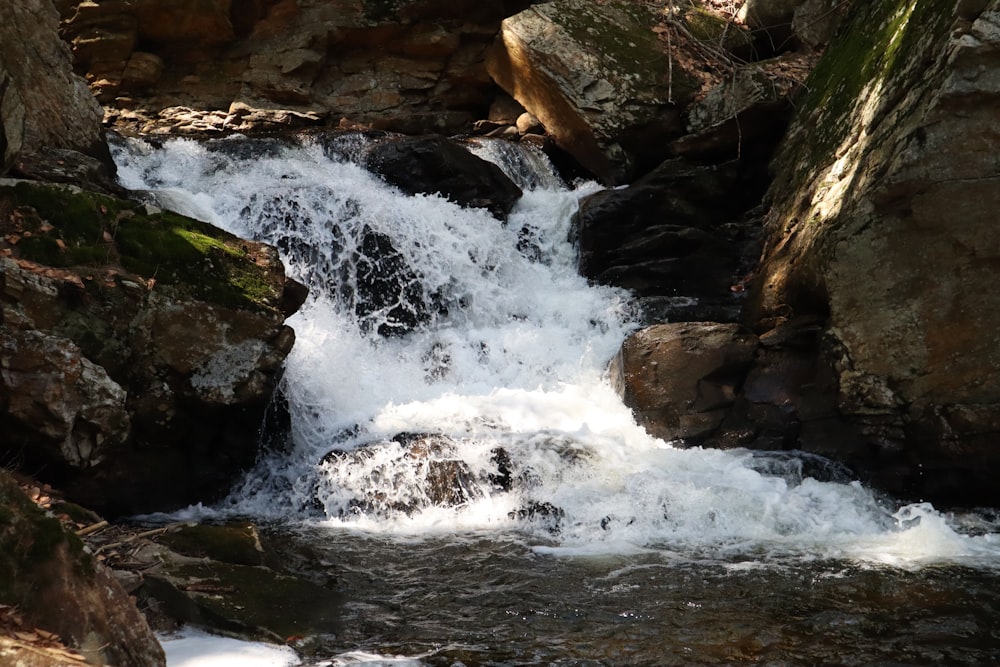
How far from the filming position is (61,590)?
9.84ft

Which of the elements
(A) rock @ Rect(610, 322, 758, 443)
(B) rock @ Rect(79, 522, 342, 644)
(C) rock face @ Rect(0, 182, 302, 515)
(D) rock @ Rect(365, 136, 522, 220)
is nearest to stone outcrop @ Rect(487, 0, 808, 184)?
(D) rock @ Rect(365, 136, 522, 220)

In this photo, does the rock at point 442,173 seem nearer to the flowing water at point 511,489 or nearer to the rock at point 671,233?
the flowing water at point 511,489

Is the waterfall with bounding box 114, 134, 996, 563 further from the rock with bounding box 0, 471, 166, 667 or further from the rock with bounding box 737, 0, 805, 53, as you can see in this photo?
the rock with bounding box 737, 0, 805, 53

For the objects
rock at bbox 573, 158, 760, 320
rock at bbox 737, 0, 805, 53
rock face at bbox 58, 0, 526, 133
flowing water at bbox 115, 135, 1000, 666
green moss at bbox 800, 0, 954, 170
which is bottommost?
flowing water at bbox 115, 135, 1000, 666

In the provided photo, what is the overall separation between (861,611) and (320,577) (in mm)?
3241

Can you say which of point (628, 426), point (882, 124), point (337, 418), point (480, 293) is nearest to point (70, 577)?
point (337, 418)

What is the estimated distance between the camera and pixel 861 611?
15.5 ft

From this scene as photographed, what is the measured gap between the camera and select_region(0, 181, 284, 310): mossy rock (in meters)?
6.66

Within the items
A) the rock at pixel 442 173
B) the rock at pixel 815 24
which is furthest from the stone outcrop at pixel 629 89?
the rock at pixel 442 173

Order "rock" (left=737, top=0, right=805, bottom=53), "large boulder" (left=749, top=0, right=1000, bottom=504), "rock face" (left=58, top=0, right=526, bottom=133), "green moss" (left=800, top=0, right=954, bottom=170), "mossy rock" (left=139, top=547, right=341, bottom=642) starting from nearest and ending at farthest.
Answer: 1. "mossy rock" (left=139, top=547, right=341, bottom=642)
2. "large boulder" (left=749, top=0, right=1000, bottom=504)
3. "green moss" (left=800, top=0, right=954, bottom=170)
4. "rock" (left=737, top=0, right=805, bottom=53)
5. "rock face" (left=58, top=0, right=526, bottom=133)

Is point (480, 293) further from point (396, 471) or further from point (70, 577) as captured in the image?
point (70, 577)

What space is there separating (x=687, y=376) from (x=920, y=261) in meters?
2.33

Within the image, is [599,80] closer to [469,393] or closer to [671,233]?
[671,233]

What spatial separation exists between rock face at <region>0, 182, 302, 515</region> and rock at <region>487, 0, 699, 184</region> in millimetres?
6693
